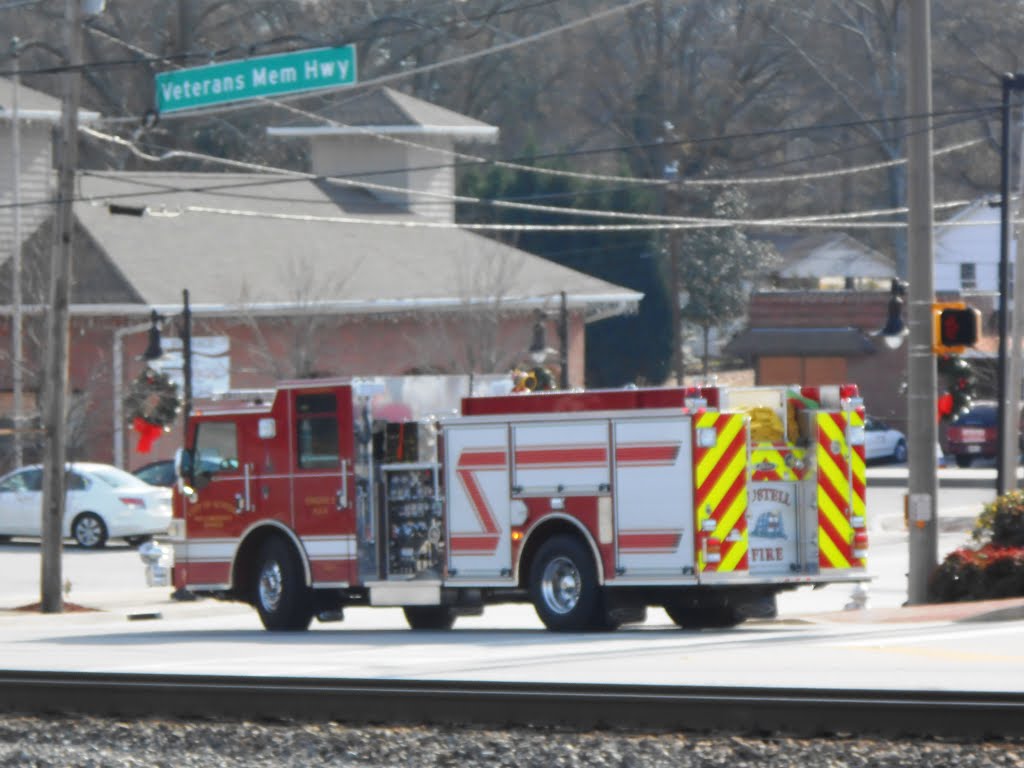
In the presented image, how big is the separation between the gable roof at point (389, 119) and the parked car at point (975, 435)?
49.5 feet

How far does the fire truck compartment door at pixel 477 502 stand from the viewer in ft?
58.2

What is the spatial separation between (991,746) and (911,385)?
449 inches

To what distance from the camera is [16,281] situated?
38.7 metres

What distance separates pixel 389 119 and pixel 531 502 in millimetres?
34659

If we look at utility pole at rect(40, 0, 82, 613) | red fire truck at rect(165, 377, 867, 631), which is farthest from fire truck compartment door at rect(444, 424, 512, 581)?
utility pole at rect(40, 0, 82, 613)

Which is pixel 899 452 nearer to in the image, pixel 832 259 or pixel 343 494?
pixel 832 259

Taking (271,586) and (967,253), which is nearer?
(271,586)

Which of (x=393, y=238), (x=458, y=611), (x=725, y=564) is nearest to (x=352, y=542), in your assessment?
(x=458, y=611)

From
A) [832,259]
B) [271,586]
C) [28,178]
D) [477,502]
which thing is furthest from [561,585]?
[832,259]

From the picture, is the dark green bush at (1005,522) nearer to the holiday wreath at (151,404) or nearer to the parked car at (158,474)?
the holiday wreath at (151,404)

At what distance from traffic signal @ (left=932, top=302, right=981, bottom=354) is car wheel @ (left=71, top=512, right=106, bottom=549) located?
18321 millimetres

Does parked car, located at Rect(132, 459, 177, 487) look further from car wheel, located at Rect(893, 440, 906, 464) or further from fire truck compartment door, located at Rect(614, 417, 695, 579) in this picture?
car wheel, located at Rect(893, 440, 906, 464)

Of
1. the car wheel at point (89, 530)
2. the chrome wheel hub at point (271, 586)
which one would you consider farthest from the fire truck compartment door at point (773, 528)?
the car wheel at point (89, 530)

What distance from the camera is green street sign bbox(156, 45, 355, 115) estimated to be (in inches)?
794
